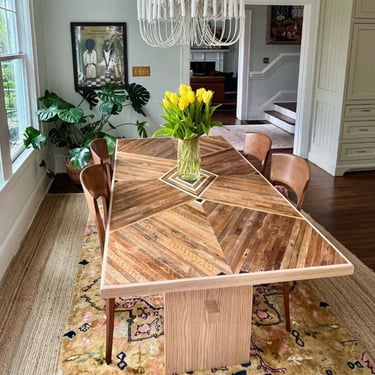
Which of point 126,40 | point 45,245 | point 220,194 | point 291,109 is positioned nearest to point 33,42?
point 126,40

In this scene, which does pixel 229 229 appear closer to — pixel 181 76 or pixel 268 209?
pixel 268 209

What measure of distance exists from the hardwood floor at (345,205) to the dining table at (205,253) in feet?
4.23

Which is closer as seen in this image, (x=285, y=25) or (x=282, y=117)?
(x=282, y=117)

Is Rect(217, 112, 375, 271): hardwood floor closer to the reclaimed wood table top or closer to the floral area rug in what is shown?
the floral area rug

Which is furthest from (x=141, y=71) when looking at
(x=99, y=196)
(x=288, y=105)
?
(x=288, y=105)

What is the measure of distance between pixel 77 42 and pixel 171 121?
9.44ft

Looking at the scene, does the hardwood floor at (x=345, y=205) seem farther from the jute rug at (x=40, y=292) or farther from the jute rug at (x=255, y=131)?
the jute rug at (x=255, y=131)

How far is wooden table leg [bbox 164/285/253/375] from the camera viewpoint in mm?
1771

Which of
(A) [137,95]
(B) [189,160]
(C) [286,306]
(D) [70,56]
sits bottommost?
(C) [286,306]

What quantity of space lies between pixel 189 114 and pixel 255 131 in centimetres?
548

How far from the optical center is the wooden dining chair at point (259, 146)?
291 centimetres

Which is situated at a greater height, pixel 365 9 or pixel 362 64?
pixel 365 9

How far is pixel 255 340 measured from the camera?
2.13 meters

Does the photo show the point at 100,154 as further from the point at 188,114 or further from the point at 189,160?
the point at 188,114
